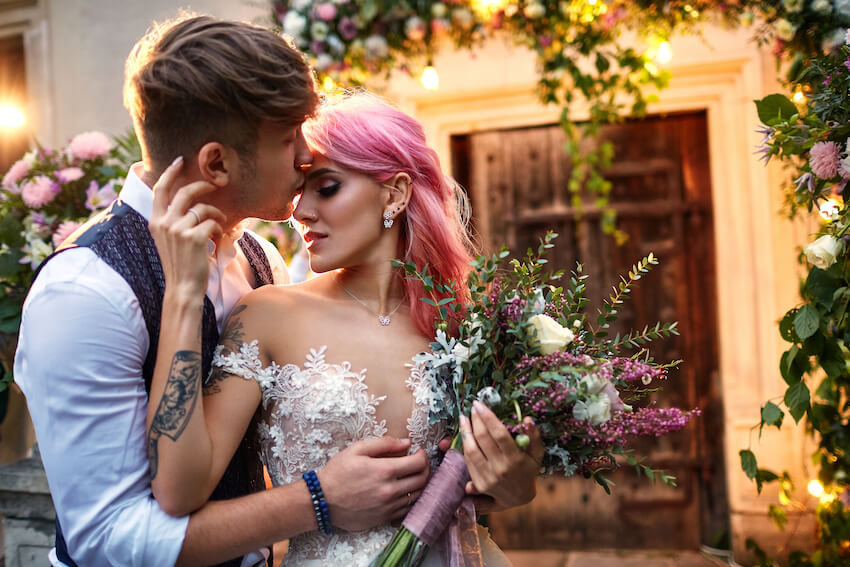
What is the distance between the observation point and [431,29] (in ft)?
12.2

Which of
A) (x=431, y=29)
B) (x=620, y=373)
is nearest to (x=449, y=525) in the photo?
(x=620, y=373)

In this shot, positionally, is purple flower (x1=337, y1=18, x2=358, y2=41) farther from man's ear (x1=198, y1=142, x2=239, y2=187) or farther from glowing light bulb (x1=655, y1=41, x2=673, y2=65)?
man's ear (x1=198, y1=142, x2=239, y2=187)

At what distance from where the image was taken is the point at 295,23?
3713 millimetres

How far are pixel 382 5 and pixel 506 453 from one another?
2.85 m

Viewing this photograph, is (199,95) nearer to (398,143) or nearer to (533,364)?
(398,143)

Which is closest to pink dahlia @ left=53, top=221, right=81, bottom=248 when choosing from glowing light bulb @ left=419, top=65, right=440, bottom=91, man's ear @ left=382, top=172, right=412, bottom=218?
man's ear @ left=382, top=172, right=412, bottom=218

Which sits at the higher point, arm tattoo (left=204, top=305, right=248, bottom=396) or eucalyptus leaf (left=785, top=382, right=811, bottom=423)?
arm tattoo (left=204, top=305, right=248, bottom=396)

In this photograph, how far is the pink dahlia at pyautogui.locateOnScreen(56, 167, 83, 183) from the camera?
2.73m

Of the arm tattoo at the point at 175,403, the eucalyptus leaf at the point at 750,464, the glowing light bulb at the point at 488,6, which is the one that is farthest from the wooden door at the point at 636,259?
the arm tattoo at the point at 175,403

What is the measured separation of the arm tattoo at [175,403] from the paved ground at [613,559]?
3.26 metres

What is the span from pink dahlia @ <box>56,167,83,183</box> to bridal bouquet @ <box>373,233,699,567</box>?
1.77 metres

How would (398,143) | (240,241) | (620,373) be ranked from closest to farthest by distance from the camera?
1. (620,373)
2. (398,143)
3. (240,241)

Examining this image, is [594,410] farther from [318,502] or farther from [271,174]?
[271,174]

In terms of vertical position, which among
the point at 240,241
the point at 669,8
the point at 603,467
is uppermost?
the point at 669,8
